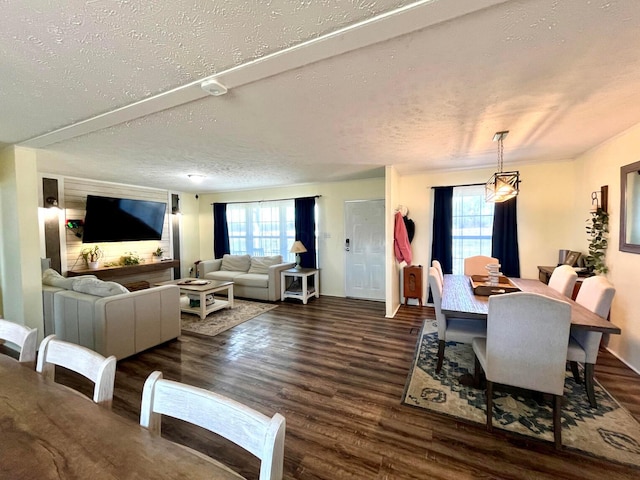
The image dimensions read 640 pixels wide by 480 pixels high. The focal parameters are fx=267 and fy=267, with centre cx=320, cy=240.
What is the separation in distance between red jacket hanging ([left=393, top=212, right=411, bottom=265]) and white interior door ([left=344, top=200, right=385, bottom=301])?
0.78 m

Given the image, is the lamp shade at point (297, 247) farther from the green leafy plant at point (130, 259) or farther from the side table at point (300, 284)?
the green leafy plant at point (130, 259)

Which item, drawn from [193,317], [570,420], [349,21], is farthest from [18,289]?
[570,420]

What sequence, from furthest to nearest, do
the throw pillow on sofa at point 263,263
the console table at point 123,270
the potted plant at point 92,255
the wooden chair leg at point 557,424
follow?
the throw pillow on sofa at point 263,263 → the potted plant at point 92,255 → the console table at point 123,270 → the wooden chair leg at point 557,424

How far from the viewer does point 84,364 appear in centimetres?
112

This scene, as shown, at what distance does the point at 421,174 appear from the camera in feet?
15.8

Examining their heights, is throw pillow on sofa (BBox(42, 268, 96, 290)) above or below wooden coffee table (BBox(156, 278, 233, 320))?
above

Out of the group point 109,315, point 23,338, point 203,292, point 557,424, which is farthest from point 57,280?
point 557,424

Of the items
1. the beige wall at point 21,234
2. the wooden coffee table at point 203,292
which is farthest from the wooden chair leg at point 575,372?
the beige wall at point 21,234

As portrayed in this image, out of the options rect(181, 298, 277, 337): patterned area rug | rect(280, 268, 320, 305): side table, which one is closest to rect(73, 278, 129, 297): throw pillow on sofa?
rect(181, 298, 277, 337): patterned area rug

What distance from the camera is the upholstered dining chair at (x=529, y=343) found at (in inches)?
67.7

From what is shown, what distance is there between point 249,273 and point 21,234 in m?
3.49

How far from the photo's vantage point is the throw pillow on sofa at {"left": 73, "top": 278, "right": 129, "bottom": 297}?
2.87m

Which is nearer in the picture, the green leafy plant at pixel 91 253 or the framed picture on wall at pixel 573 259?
the framed picture on wall at pixel 573 259

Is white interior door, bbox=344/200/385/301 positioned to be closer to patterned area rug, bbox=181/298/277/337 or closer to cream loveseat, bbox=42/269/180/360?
patterned area rug, bbox=181/298/277/337
